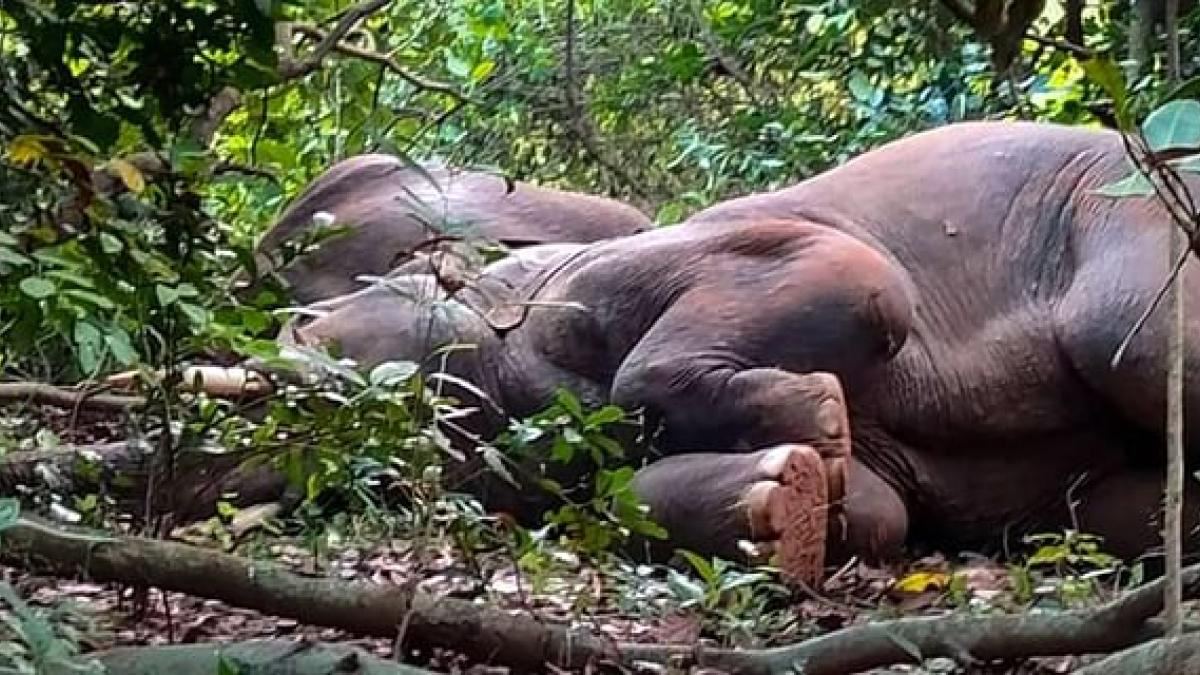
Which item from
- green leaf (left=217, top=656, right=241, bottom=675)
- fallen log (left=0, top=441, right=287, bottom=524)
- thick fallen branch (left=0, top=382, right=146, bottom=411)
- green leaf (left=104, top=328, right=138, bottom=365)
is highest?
green leaf (left=104, top=328, right=138, bottom=365)

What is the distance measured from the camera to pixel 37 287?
1.89m

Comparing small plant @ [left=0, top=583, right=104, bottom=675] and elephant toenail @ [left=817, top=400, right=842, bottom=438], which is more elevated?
small plant @ [left=0, top=583, right=104, bottom=675]

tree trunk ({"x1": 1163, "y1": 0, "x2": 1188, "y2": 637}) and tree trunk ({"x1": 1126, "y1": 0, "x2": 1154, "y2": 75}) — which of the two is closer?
tree trunk ({"x1": 1163, "y1": 0, "x2": 1188, "y2": 637})

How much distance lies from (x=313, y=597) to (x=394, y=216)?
2318 mm

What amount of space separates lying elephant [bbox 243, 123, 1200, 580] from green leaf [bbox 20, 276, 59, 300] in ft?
4.41

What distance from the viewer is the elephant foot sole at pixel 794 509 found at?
300 centimetres

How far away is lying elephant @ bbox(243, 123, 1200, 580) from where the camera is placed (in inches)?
131

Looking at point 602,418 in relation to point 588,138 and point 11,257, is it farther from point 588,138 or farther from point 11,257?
point 588,138

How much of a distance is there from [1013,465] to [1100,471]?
0.48 ft

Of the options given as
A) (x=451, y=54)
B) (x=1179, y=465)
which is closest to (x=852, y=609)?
Answer: (x=1179, y=465)

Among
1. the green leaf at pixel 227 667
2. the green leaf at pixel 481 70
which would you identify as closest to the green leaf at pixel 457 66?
the green leaf at pixel 481 70

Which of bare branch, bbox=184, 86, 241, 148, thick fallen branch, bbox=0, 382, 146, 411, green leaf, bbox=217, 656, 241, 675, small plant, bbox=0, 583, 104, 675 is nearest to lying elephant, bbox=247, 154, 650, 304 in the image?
bare branch, bbox=184, 86, 241, 148

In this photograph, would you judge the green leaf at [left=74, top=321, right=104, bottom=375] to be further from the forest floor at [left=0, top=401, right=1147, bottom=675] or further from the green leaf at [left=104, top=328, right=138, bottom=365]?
the forest floor at [left=0, top=401, right=1147, bottom=675]

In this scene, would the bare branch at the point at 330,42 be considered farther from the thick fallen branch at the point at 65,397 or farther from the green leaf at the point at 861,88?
the green leaf at the point at 861,88
